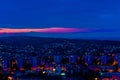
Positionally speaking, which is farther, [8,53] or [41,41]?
[41,41]

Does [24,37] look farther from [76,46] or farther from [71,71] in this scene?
[71,71]

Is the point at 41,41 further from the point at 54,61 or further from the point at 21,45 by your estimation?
the point at 54,61

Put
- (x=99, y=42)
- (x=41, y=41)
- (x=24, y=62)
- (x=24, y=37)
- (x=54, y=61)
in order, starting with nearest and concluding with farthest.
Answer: (x=24, y=62) → (x=54, y=61) → (x=24, y=37) → (x=41, y=41) → (x=99, y=42)

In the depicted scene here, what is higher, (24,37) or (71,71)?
(24,37)

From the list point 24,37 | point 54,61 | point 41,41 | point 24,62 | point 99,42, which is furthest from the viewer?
point 99,42

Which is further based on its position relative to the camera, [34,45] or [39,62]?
[34,45]

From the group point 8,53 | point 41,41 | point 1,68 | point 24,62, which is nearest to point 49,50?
point 41,41

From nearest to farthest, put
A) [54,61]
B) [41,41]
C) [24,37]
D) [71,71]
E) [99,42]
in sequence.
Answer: [71,71] < [54,61] < [24,37] < [41,41] < [99,42]

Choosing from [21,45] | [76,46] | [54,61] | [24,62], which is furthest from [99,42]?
[24,62]

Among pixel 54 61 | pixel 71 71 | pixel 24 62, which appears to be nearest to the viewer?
pixel 71 71
